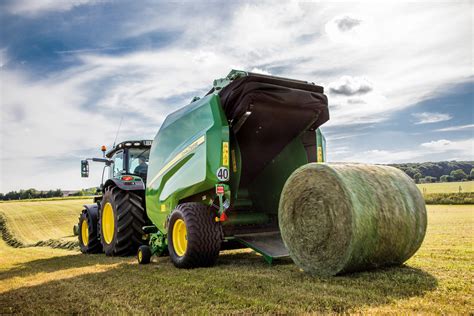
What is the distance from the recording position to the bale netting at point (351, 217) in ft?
15.0

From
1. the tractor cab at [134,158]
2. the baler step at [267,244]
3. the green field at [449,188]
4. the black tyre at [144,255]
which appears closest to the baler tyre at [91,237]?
the tractor cab at [134,158]

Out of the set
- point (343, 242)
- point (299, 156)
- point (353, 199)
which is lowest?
point (343, 242)

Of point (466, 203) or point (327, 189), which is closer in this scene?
point (327, 189)

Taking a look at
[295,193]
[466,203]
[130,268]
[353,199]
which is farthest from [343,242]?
[466,203]

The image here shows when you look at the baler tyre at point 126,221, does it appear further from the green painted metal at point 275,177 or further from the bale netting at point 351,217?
the bale netting at point 351,217

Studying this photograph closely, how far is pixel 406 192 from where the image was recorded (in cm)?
507

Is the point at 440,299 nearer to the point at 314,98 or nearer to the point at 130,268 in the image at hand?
the point at 314,98

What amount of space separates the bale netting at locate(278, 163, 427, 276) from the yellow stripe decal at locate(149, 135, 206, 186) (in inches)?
62.9

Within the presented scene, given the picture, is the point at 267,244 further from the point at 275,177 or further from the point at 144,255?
the point at 144,255

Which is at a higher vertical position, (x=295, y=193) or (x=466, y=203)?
(x=295, y=193)

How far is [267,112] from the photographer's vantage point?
20.3ft

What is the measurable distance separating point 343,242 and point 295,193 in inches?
35.9

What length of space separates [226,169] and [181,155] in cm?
115

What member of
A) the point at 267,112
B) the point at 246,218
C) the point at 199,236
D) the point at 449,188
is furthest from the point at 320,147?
the point at 449,188
